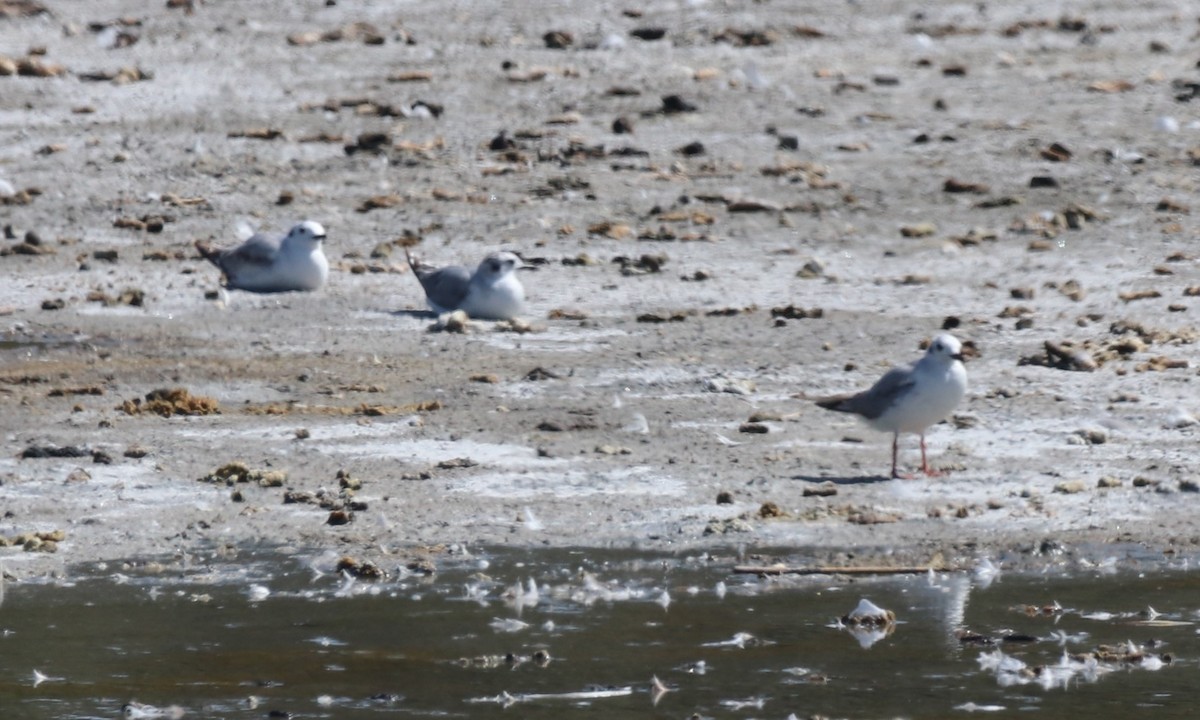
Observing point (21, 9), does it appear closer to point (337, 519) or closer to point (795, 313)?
point (795, 313)

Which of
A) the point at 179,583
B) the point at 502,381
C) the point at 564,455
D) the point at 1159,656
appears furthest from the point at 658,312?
the point at 1159,656

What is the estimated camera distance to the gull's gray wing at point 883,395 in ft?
28.7

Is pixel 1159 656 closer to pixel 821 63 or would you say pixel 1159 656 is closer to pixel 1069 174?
pixel 1069 174

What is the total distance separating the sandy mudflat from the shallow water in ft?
1.25

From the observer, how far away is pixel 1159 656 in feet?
21.9

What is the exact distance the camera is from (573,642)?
6.88 metres

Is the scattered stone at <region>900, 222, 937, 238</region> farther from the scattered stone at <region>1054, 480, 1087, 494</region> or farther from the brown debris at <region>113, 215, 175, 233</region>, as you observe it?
the scattered stone at <region>1054, 480, 1087, 494</region>

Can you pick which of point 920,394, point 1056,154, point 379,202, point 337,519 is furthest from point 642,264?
point 337,519

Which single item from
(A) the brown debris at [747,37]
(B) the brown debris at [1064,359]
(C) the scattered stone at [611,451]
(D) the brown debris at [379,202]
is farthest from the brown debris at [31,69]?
(C) the scattered stone at [611,451]

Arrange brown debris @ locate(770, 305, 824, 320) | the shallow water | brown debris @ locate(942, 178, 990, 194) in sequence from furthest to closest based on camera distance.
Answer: brown debris @ locate(942, 178, 990, 194)
brown debris @ locate(770, 305, 824, 320)
the shallow water

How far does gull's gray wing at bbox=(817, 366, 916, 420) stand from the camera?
8742mm

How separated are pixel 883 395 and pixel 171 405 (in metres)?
3.03

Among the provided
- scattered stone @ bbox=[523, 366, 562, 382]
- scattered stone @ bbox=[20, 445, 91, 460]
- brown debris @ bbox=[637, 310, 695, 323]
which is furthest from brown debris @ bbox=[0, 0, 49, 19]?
scattered stone @ bbox=[20, 445, 91, 460]

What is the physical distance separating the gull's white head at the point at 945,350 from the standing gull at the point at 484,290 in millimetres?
3166
